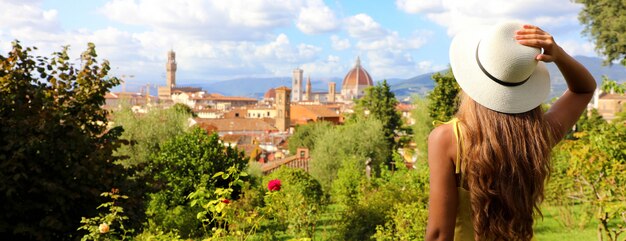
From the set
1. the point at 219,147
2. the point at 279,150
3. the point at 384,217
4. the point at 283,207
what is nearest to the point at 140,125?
the point at 219,147

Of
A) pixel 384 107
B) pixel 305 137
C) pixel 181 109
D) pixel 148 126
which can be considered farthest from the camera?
pixel 305 137

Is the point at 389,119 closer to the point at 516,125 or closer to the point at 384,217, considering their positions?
the point at 384,217

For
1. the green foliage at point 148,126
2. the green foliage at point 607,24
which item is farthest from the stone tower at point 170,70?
the green foliage at point 607,24

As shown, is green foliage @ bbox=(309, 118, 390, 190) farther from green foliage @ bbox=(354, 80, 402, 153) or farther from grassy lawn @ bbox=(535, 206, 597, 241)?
grassy lawn @ bbox=(535, 206, 597, 241)

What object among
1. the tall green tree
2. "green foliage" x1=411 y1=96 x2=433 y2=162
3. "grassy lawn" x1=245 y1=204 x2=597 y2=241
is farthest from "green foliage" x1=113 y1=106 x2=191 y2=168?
the tall green tree

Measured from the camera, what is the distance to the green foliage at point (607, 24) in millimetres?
16016

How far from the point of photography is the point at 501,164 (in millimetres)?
1528

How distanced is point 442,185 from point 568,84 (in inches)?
26.7

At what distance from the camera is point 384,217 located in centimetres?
952

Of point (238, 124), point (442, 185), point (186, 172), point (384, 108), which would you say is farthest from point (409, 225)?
point (238, 124)

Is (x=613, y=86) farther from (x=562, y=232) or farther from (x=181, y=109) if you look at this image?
(x=181, y=109)

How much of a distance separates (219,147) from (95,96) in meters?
7.63

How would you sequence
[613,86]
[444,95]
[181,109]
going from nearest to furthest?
1. [613,86]
2. [444,95]
3. [181,109]

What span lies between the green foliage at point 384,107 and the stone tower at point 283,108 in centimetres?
5276
